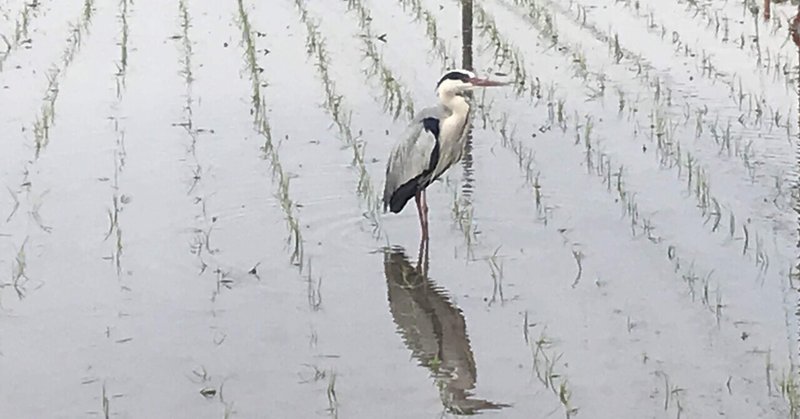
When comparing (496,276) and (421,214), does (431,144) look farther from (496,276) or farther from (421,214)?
(496,276)

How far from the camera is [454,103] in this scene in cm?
638

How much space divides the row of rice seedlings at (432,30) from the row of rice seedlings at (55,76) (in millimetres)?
2670

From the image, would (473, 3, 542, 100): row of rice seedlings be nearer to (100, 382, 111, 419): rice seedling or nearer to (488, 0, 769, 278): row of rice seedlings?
(488, 0, 769, 278): row of rice seedlings

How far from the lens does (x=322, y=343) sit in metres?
5.09

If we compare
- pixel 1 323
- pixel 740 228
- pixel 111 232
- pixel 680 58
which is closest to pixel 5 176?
A: pixel 111 232

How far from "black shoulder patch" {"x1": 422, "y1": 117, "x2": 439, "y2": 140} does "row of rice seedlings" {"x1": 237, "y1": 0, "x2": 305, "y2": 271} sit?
2.40ft

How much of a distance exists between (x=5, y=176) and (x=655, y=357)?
153 inches

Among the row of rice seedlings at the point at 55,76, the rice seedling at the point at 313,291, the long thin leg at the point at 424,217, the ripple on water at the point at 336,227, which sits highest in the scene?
the long thin leg at the point at 424,217

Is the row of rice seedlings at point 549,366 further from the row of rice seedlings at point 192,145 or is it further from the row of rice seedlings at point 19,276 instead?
the row of rice seedlings at point 19,276

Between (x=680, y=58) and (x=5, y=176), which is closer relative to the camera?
(x=5, y=176)

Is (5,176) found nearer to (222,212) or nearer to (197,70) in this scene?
(222,212)

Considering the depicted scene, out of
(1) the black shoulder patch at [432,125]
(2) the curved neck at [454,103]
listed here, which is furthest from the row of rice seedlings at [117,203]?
(2) the curved neck at [454,103]

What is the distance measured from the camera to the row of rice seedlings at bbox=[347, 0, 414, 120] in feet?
28.9

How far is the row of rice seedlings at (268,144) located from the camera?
618cm
